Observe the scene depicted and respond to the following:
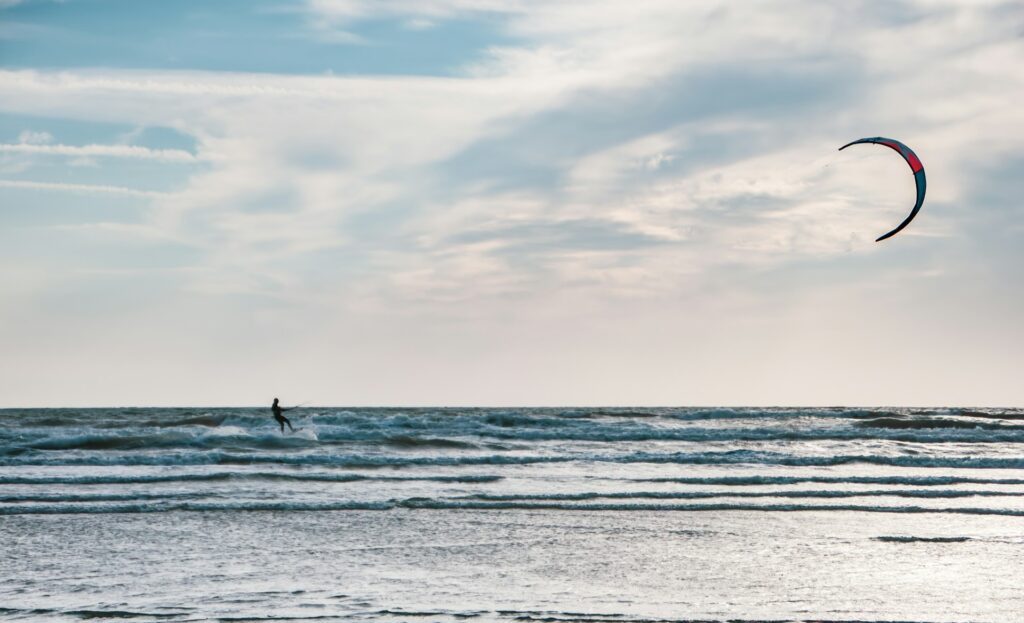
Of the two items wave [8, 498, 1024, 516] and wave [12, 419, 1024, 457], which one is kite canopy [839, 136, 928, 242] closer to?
wave [8, 498, 1024, 516]

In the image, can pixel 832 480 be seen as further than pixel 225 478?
Yes

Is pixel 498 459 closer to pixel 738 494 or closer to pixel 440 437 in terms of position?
pixel 738 494

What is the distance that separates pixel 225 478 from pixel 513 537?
8376 mm

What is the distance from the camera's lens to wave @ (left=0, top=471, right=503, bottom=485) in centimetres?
1844

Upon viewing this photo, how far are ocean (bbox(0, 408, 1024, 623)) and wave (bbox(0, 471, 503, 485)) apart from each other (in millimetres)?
108

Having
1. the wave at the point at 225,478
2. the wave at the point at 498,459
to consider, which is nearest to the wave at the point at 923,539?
the wave at the point at 225,478

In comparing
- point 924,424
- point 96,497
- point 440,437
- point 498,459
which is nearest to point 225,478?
point 96,497

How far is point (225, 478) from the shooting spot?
1869 centimetres

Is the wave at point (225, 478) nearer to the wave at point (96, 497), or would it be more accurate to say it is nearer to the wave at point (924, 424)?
the wave at point (96, 497)

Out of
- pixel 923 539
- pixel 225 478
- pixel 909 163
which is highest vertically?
pixel 909 163

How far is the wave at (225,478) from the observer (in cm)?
1844

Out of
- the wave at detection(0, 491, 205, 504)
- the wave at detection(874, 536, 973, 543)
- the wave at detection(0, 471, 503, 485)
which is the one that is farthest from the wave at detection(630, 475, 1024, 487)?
the wave at detection(0, 491, 205, 504)

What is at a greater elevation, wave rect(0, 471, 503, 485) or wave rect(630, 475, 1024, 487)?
wave rect(0, 471, 503, 485)

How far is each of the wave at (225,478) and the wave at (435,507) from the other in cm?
318
